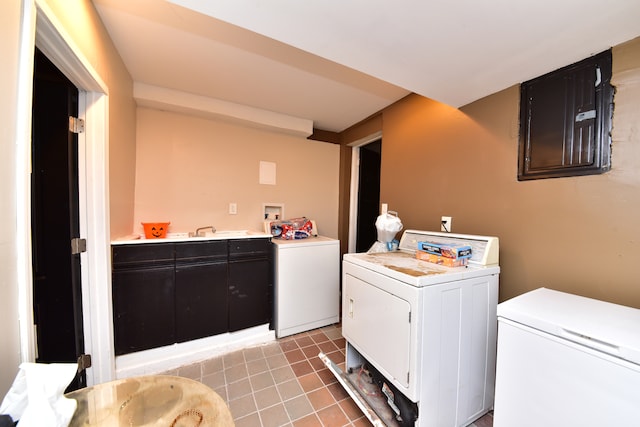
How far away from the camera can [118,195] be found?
168 centimetres

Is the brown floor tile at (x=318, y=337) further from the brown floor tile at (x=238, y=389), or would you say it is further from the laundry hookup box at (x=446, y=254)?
the laundry hookup box at (x=446, y=254)

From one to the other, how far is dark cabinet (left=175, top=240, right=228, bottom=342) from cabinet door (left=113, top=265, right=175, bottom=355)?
67mm

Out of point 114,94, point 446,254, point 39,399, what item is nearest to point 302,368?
point 446,254

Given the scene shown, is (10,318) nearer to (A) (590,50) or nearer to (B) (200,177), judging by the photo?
(B) (200,177)

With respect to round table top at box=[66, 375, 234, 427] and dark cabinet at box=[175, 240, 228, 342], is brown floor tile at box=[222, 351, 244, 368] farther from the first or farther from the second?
round table top at box=[66, 375, 234, 427]

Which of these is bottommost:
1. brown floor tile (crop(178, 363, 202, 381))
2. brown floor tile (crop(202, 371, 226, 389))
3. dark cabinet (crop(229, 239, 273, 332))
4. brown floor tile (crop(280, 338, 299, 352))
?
brown floor tile (crop(178, 363, 202, 381))

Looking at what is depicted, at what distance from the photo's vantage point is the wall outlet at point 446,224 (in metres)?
1.80

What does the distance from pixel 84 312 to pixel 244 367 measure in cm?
114

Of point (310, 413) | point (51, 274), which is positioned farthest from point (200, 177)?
point (310, 413)

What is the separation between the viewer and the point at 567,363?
0.82 metres

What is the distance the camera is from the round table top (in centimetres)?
63

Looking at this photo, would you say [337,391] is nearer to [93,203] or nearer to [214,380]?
[214,380]

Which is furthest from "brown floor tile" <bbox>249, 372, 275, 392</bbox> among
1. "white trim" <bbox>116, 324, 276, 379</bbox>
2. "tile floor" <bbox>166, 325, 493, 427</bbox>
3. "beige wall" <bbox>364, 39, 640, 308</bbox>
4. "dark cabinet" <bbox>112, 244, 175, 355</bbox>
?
"beige wall" <bbox>364, 39, 640, 308</bbox>

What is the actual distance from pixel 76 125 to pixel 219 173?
1.21 meters
